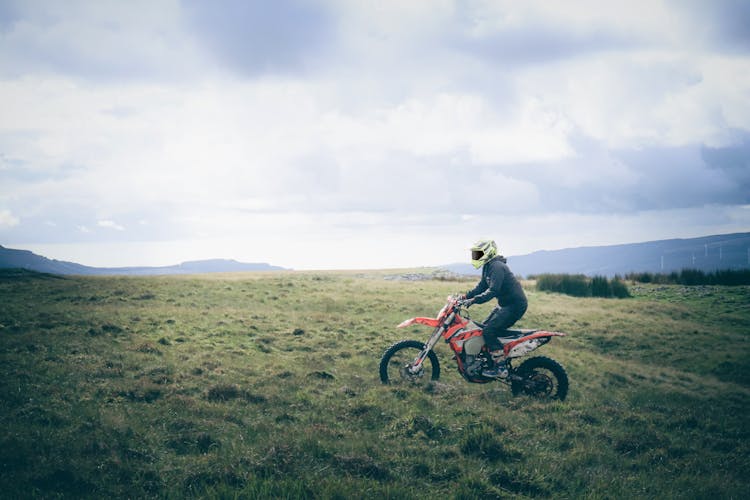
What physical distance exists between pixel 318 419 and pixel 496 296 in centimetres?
490

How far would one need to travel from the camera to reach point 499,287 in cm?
1041

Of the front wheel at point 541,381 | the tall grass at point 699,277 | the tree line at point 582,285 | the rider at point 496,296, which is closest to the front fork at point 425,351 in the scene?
the rider at point 496,296

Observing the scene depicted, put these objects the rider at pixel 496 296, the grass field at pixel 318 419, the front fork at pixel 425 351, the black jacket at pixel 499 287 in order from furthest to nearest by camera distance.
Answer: the front fork at pixel 425 351
the rider at pixel 496 296
the black jacket at pixel 499 287
the grass field at pixel 318 419

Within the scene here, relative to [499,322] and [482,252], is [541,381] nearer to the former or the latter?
[499,322]

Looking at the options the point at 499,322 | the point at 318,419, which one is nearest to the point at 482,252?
the point at 499,322

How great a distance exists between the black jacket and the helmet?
0.42 ft

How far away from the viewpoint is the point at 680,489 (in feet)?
21.5

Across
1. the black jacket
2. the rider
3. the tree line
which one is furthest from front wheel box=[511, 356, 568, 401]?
the tree line

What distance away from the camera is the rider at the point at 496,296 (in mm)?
10602

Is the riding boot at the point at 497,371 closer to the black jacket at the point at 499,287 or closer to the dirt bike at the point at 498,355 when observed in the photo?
the dirt bike at the point at 498,355

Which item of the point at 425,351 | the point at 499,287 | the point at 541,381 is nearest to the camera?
the point at 499,287

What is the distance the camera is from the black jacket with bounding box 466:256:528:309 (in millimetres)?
10445

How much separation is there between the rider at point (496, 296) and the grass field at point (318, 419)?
123 cm

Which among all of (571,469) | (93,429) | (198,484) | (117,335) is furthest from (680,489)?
(117,335)
